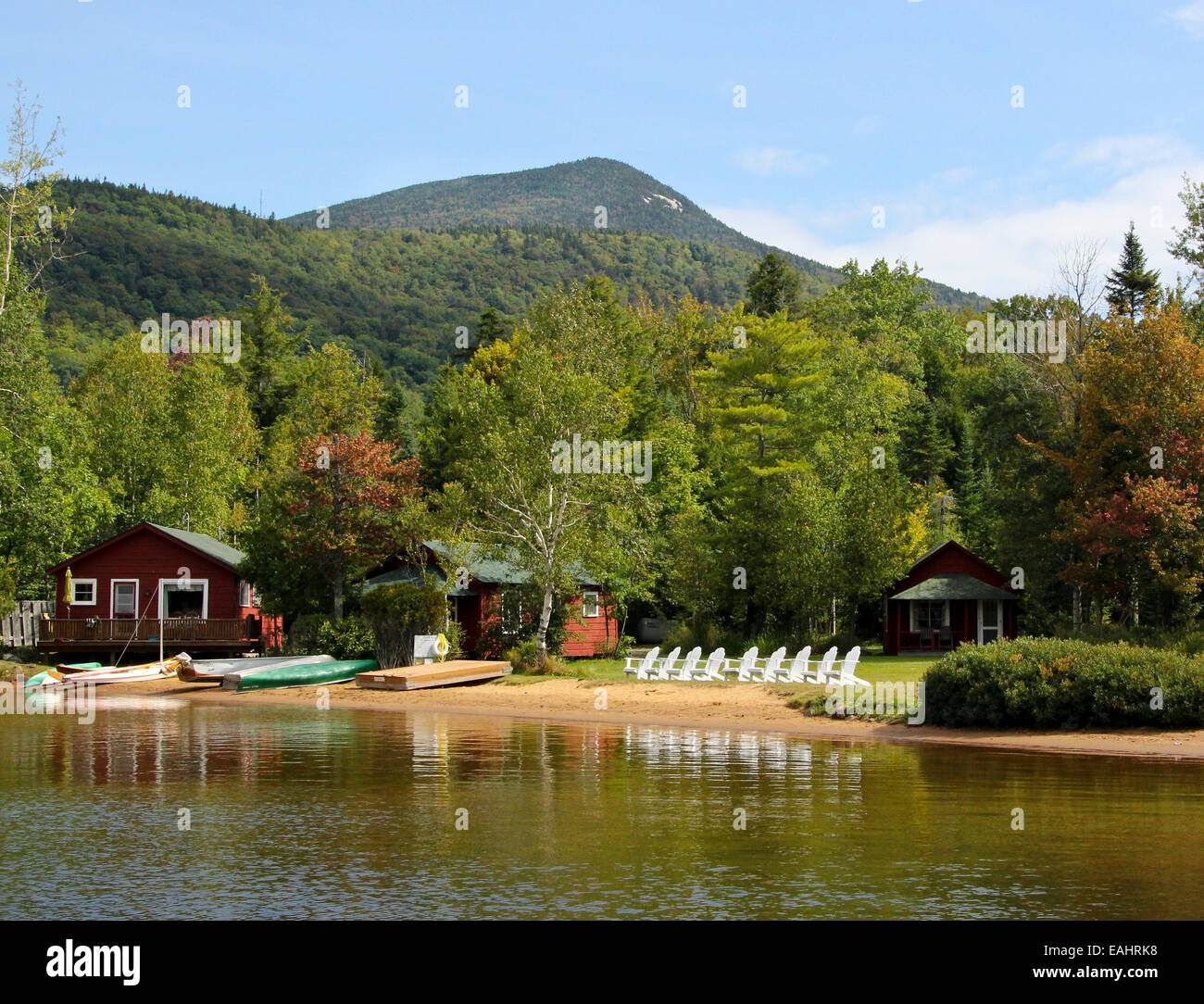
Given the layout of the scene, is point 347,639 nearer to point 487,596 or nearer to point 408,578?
point 408,578

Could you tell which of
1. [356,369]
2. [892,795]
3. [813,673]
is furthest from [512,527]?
[356,369]

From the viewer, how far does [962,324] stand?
102562 mm

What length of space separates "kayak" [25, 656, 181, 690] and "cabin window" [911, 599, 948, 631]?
1129 inches

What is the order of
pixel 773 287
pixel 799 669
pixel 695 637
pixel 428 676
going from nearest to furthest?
pixel 799 669, pixel 428 676, pixel 695 637, pixel 773 287

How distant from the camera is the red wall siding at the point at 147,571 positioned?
153 feet

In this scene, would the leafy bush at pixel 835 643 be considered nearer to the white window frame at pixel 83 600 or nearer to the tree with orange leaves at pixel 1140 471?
the tree with orange leaves at pixel 1140 471

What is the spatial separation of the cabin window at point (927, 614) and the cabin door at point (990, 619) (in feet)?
4.99

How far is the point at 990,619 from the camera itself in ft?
156

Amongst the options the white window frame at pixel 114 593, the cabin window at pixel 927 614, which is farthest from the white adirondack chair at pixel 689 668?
the white window frame at pixel 114 593

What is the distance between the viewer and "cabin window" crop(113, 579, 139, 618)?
153 ft

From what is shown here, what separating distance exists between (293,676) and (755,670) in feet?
46.6

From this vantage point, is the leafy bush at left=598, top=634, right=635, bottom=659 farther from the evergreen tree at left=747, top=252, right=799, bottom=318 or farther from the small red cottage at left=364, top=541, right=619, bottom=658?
the evergreen tree at left=747, top=252, right=799, bottom=318

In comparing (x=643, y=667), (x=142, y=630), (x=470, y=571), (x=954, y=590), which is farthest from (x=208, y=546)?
(x=954, y=590)

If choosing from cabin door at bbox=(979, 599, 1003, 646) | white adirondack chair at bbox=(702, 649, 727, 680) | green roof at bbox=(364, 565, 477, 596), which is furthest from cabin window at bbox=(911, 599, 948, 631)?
green roof at bbox=(364, 565, 477, 596)
